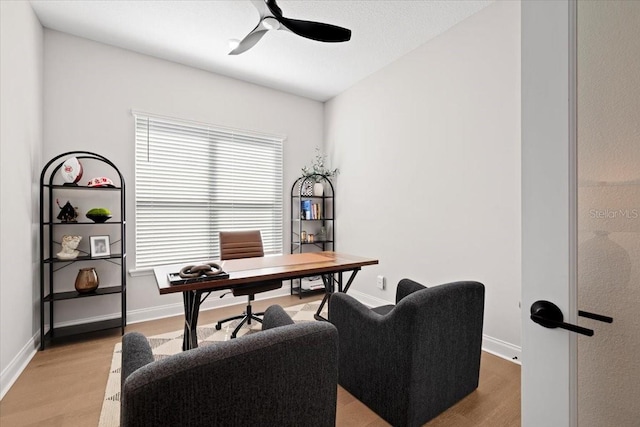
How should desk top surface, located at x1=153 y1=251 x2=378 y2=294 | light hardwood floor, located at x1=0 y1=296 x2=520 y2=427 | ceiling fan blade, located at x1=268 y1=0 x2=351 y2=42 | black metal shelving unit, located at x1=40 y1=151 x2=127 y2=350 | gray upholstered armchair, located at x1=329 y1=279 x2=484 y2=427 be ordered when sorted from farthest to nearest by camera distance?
1. black metal shelving unit, located at x1=40 y1=151 x2=127 y2=350
2. ceiling fan blade, located at x1=268 y1=0 x2=351 y2=42
3. desk top surface, located at x1=153 y1=251 x2=378 y2=294
4. light hardwood floor, located at x1=0 y1=296 x2=520 y2=427
5. gray upholstered armchair, located at x1=329 y1=279 x2=484 y2=427

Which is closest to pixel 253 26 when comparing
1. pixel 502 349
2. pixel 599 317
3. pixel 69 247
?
pixel 69 247

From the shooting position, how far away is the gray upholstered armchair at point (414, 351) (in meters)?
1.44

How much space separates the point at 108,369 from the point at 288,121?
3.36 metres

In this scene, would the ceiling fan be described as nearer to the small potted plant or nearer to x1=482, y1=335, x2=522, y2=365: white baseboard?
the small potted plant

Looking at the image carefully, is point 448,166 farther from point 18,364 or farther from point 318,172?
point 18,364

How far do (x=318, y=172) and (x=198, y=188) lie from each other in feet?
5.48

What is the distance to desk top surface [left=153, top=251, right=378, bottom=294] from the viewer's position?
1.80 metres

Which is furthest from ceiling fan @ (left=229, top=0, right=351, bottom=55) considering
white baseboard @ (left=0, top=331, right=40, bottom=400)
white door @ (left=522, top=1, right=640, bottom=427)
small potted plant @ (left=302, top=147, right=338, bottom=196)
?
A: white baseboard @ (left=0, top=331, right=40, bottom=400)

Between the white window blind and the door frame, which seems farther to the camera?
the white window blind

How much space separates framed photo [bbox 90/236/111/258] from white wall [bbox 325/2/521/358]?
274 centimetres

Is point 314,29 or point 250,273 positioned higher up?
point 314,29

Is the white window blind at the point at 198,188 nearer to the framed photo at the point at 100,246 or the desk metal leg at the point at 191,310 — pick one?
the framed photo at the point at 100,246

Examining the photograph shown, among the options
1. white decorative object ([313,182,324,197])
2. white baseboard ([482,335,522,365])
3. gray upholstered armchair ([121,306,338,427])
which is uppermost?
white decorative object ([313,182,324,197])

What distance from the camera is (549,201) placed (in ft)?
2.42
